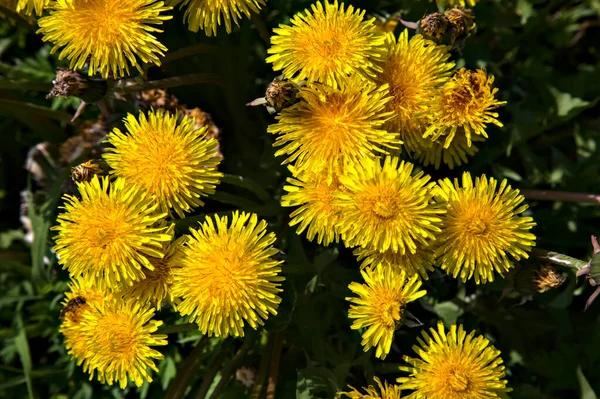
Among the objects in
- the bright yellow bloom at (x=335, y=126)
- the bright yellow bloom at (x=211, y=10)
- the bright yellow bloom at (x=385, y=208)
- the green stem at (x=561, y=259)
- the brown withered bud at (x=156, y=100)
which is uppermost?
the bright yellow bloom at (x=211, y=10)

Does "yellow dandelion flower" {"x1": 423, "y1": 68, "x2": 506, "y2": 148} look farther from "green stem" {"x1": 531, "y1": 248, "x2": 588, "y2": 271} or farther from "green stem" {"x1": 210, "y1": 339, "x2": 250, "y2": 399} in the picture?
"green stem" {"x1": 210, "y1": 339, "x2": 250, "y2": 399}

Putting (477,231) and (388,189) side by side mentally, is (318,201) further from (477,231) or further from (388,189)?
(477,231)

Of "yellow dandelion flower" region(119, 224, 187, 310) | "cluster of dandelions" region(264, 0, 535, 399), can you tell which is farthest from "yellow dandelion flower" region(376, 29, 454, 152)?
"yellow dandelion flower" region(119, 224, 187, 310)

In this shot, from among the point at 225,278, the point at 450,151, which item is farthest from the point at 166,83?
the point at 450,151

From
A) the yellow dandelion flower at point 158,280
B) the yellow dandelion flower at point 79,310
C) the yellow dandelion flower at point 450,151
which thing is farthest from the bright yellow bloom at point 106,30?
the yellow dandelion flower at point 450,151

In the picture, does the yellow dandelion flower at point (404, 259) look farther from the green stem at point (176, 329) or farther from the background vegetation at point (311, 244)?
the green stem at point (176, 329)
